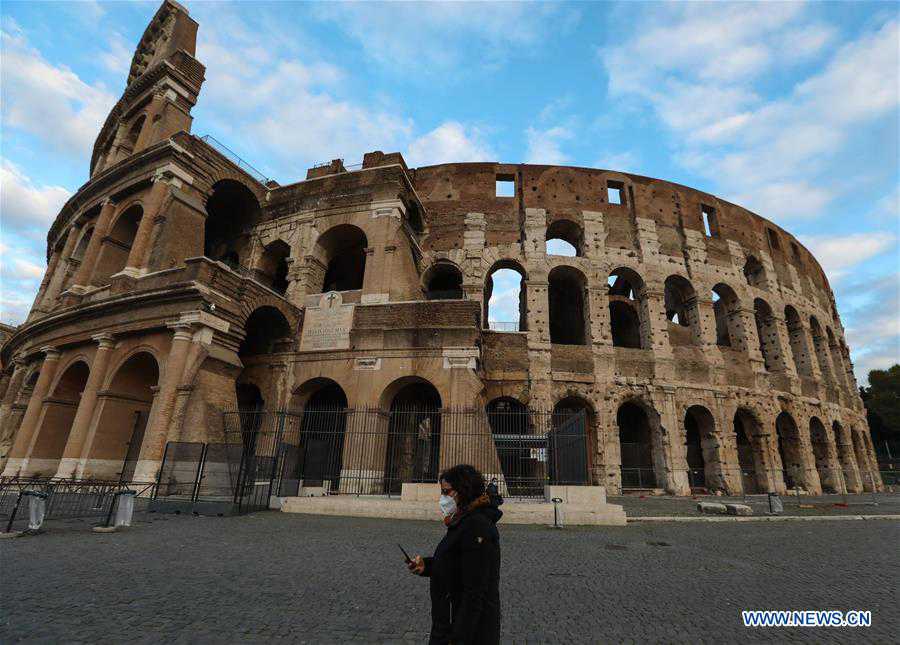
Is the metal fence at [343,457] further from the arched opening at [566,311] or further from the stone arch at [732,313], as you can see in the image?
the stone arch at [732,313]

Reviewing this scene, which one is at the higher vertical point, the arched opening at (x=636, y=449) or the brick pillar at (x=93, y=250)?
the brick pillar at (x=93, y=250)

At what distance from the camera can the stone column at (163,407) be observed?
10531mm

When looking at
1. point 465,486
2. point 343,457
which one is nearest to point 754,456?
point 343,457

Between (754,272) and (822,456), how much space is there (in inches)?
362

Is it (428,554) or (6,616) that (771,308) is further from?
(6,616)

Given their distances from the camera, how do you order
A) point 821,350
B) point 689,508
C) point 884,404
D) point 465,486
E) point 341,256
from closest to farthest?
point 465,486, point 689,508, point 341,256, point 821,350, point 884,404

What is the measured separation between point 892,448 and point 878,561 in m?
47.2

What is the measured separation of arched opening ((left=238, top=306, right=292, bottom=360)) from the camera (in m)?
14.6

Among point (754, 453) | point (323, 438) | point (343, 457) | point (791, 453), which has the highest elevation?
point (791, 453)

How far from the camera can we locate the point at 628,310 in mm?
20781

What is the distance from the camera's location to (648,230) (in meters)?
19.1

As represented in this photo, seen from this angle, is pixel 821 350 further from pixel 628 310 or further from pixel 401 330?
pixel 401 330

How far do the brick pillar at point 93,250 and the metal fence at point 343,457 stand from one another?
30.2 feet

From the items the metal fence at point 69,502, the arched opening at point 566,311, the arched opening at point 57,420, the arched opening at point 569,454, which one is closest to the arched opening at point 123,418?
the metal fence at point 69,502
